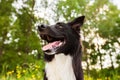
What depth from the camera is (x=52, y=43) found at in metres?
6.25

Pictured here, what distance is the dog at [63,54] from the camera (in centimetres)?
625

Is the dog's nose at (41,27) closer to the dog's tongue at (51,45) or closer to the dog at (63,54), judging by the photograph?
the dog at (63,54)

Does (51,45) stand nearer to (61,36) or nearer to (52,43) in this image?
(52,43)

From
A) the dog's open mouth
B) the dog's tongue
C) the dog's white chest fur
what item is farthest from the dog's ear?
the dog's white chest fur

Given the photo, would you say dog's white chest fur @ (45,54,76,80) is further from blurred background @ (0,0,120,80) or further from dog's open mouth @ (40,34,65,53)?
blurred background @ (0,0,120,80)

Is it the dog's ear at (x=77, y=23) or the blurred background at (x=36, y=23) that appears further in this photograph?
the blurred background at (x=36, y=23)

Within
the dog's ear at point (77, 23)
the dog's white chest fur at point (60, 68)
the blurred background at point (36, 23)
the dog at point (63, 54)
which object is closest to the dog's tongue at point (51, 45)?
the dog at point (63, 54)

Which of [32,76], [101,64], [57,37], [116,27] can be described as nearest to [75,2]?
[116,27]

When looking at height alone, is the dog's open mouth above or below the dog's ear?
below

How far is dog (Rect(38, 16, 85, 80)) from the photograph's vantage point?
20.5 ft

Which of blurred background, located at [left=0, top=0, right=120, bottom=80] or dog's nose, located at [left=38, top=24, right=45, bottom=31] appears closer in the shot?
dog's nose, located at [left=38, top=24, right=45, bottom=31]

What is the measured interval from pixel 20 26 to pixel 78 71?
99.1ft

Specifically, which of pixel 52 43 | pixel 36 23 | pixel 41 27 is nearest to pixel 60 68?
pixel 52 43

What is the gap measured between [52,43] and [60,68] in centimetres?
45
